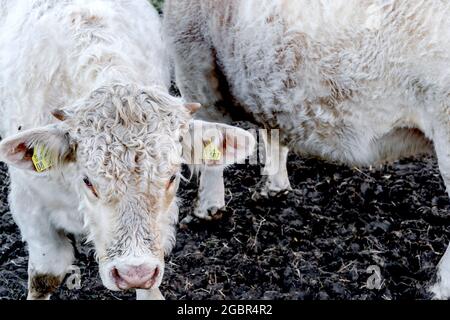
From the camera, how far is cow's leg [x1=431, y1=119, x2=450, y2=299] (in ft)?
13.4

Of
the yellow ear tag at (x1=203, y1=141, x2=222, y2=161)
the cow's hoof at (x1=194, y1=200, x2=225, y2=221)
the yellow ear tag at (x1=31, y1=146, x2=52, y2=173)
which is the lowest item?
the yellow ear tag at (x1=31, y1=146, x2=52, y2=173)

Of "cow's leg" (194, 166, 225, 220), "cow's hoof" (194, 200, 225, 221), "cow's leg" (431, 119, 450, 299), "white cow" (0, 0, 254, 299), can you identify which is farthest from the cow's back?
"cow's hoof" (194, 200, 225, 221)

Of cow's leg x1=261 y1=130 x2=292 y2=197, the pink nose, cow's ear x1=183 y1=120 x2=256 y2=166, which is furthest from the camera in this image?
cow's leg x1=261 y1=130 x2=292 y2=197

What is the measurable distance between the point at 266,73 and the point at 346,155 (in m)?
0.77

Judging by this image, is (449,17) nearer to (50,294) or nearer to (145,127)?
(145,127)

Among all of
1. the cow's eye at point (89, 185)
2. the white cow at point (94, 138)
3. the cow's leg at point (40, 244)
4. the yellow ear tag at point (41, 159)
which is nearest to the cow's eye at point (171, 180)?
the white cow at point (94, 138)

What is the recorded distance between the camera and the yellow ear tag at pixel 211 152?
3.70 metres

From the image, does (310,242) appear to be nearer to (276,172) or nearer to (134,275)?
(276,172)

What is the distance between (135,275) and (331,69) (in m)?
1.91

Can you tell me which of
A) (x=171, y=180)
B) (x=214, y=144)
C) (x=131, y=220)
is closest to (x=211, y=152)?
(x=214, y=144)

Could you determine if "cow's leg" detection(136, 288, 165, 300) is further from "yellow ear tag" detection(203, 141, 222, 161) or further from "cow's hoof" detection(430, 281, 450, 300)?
"cow's hoof" detection(430, 281, 450, 300)

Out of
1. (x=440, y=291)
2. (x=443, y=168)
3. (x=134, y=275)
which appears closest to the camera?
(x=134, y=275)

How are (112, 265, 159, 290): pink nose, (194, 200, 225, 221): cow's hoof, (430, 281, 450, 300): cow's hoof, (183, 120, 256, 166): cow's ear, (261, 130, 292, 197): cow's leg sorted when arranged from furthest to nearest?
1. (261, 130, 292, 197): cow's leg
2. (194, 200, 225, 221): cow's hoof
3. (430, 281, 450, 300): cow's hoof
4. (183, 120, 256, 166): cow's ear
5. (112, 265, 159, 290): pink nose

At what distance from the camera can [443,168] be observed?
168 inches
